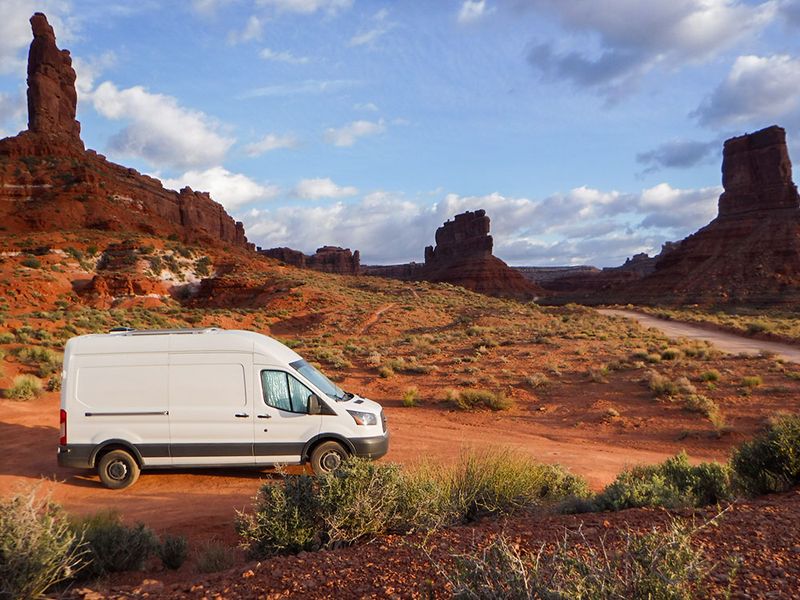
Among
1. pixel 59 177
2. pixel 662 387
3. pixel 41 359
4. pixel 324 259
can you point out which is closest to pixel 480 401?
pixel 662 387

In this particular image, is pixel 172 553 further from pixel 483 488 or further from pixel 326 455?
pixel 483 488

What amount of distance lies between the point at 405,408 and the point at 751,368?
1299cm

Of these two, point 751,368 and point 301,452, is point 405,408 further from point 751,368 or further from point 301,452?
point 751,368

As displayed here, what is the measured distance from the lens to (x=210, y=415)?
300 inches

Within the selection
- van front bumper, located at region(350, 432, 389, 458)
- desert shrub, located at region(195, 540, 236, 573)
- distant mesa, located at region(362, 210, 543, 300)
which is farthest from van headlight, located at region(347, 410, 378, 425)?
distant mesa, located at region(362, 210, 543, 300)

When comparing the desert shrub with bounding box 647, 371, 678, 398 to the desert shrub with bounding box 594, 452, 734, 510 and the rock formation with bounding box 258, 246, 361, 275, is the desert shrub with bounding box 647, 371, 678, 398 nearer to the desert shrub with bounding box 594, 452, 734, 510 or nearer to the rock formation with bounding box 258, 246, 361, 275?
the desert shrub with bounding box 594, 452, 734, 510

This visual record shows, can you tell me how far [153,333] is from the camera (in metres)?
8.16

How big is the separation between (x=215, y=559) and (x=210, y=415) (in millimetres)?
3207

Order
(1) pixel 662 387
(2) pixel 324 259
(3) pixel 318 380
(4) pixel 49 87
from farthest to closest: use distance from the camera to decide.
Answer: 1. (2) pixel 324 259
2. (4) pixel 49 87
3. (1) pixel 662 387
4. (3) pixel 318 380

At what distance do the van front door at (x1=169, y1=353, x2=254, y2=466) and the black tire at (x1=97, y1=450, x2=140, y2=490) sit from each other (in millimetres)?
727

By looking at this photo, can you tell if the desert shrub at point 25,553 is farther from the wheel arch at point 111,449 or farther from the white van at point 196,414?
the wheel arch at point 111,449

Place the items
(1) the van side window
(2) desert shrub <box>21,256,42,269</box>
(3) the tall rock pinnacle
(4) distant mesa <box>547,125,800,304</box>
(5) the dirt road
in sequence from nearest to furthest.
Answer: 1. (1) the van side window
2. (5) the dirt road
3. (2) desert shrub <box>21,256,42,269</box>
4. (3) the tall rock pinnacle
5. (4) distant mesa <box>547,125,800,304</box>

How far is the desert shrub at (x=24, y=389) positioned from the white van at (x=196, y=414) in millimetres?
7415

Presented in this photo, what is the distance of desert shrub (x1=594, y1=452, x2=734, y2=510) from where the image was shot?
17.6 feet
